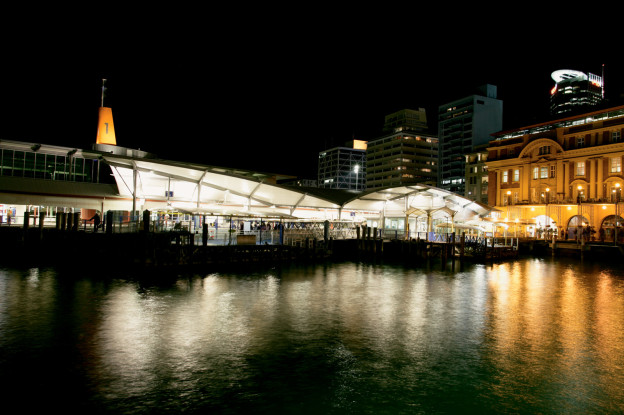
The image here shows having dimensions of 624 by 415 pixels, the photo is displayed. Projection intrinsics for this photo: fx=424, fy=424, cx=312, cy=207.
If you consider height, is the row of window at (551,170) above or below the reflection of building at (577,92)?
below

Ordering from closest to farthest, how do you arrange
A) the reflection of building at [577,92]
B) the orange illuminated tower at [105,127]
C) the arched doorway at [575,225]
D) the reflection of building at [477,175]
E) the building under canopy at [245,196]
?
the building under canopy at [245,196]
the orange illuminated tower at [105,127]
the arched doorway at [575,225]
the reflection of building at [477,175]
the reflection of building at [577,92]

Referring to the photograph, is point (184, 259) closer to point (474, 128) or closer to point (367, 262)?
point (367, 262)

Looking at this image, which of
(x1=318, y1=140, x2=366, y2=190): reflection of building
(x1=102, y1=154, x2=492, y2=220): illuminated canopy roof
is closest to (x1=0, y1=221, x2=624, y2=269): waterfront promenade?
(x1=102, y1=154, x2=492, y2=220): illuminated canopy roof

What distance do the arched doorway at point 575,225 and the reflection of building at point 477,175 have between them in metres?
26.6

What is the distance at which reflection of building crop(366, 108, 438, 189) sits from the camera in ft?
346

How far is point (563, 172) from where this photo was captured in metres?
50.2

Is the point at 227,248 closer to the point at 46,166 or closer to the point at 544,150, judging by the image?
the point at 46,166

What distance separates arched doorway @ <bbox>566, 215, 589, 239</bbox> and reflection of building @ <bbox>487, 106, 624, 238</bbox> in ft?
0.37

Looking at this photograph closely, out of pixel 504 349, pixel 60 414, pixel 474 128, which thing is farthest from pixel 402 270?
pixel 474 128

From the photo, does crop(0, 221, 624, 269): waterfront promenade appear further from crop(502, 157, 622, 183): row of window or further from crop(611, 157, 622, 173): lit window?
crop(502, 157, 622, 183): row of window

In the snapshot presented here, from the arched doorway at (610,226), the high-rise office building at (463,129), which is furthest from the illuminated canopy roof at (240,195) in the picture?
the high-rise office building at (463,129)

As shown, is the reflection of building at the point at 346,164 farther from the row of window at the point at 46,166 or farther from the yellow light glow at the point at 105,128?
the row of window at the point at 46,166

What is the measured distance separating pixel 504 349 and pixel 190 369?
7.09 m

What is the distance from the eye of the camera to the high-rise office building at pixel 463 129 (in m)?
92.3
